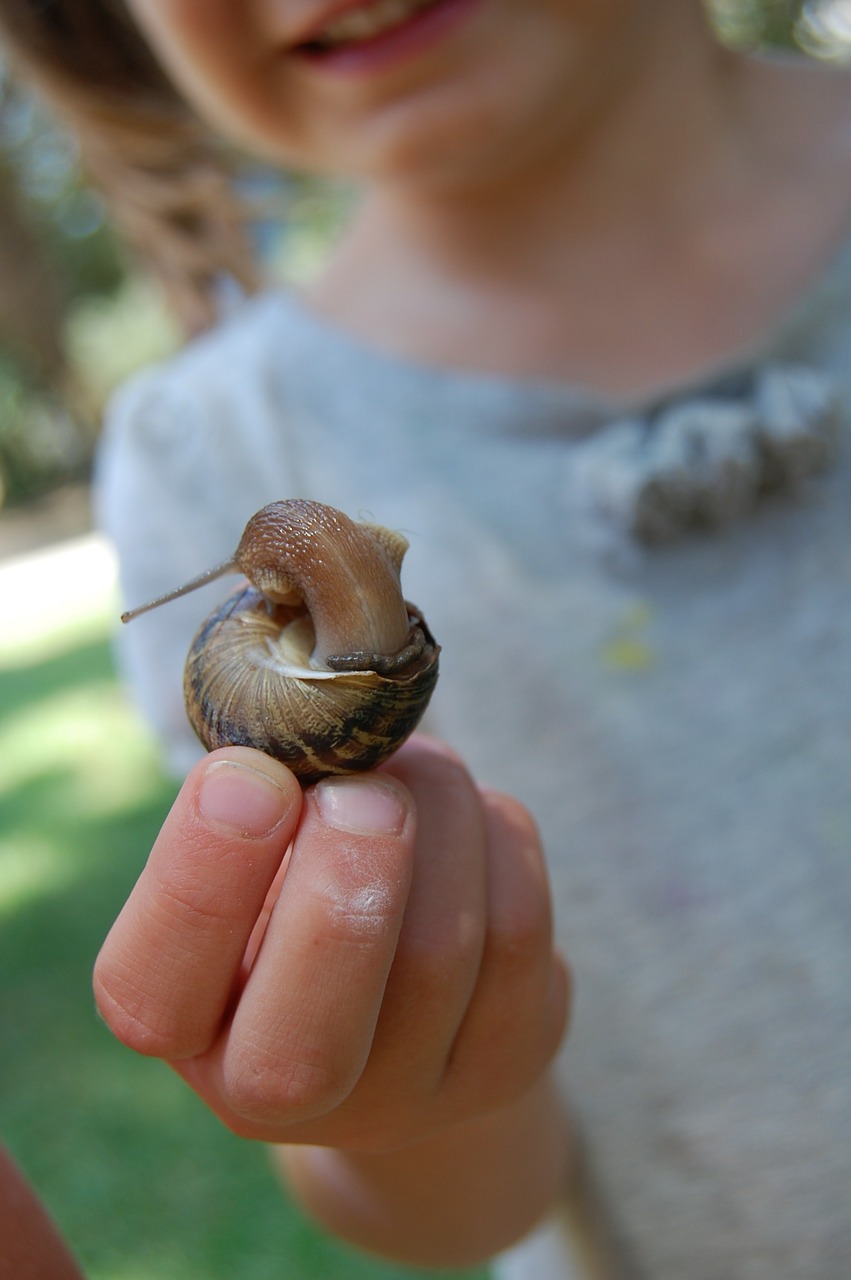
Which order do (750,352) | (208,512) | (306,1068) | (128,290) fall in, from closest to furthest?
(306,1068) < (750,352) < (208,512) < (128,290)

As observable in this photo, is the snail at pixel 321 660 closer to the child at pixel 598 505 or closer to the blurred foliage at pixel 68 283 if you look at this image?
the child at pixel 598 505

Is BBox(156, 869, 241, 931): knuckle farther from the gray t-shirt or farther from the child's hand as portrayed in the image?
the gray t-shirt

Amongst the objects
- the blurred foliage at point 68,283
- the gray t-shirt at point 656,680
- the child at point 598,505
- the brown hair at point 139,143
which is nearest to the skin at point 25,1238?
the child at point 598,505

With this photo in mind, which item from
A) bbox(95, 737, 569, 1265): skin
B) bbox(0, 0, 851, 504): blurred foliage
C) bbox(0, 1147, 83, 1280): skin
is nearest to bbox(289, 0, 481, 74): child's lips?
bbox(95, 737, 569, 1265): skin

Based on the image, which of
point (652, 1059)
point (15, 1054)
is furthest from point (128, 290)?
point (652, 1059)

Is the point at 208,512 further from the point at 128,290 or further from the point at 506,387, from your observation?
the point at 128,290

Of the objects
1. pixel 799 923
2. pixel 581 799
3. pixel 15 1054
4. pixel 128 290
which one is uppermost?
pixel 581 799

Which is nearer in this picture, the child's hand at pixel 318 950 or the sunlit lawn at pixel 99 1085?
the child's hand at pixel 318 950

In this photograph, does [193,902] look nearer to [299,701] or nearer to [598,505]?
[299,701]
